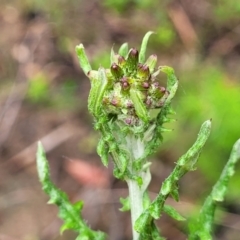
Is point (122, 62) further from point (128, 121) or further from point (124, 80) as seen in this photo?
point (128, 121)

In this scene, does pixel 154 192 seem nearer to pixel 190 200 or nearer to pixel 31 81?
pixel 190 200

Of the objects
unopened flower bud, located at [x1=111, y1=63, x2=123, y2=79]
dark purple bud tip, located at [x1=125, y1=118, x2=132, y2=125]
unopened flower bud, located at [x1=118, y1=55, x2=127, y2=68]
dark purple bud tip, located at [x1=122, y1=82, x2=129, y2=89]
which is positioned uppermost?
unopened flower bud, located at [x1=118, y1=55, x2=127, y2=68]

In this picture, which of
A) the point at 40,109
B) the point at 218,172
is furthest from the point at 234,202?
the point at 40,109

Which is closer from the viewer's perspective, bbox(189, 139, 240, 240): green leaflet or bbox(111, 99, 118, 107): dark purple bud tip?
bbox(111, 99, 118, 107): dark purple bud tip

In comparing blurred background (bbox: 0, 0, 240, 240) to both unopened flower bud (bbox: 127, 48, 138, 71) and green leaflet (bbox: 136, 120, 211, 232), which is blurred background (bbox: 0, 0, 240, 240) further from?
unopened flower bud (bbox: 127, 48, 138, 71)

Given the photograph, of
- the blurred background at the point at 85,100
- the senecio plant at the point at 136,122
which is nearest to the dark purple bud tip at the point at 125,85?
the senecio plant at the point at 136,122

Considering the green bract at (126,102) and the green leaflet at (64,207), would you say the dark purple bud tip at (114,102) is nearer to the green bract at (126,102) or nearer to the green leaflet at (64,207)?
the green bract at (126,102)

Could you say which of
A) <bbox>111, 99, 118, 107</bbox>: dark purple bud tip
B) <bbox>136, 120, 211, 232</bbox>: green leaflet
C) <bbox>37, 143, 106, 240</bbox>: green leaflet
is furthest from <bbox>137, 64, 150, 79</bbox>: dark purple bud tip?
<bbox>37, 143, 106, 240</bbox>: green leaflet
